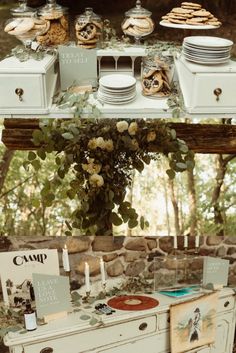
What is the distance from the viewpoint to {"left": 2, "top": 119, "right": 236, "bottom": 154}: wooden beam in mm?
2363

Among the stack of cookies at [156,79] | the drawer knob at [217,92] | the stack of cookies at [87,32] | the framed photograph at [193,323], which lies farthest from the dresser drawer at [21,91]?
the framed photograph at [193,323]

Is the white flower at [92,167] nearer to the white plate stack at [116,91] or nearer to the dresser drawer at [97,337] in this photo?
the white plate stack at [116,91]

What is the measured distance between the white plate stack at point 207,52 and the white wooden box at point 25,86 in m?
0.55

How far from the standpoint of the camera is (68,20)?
2.07 metres

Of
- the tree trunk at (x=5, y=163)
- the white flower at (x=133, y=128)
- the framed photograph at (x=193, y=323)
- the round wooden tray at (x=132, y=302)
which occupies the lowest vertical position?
the framed photograph at (x=193, y=323)

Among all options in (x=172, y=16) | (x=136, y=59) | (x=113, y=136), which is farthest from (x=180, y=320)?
(x=172, y=16)

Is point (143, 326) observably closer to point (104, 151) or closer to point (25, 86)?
point (104, 151)

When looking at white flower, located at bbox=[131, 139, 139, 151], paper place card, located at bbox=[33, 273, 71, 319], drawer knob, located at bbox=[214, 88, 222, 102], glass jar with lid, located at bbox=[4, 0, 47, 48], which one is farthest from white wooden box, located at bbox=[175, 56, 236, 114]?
paper place card, located at bbox=[33, 273, 71, 319]

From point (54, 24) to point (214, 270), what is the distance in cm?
157

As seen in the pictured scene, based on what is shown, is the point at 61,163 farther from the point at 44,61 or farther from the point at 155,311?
the point at 155,311

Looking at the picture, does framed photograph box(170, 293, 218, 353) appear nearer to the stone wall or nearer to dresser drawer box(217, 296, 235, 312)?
dresser drawer box(217, 296, 235, 312)

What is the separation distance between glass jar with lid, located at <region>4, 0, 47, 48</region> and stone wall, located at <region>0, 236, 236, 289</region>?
1.13 m

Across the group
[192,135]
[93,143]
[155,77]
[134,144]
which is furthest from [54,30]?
[192,135]

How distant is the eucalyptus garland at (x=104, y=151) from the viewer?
89.3 inches
